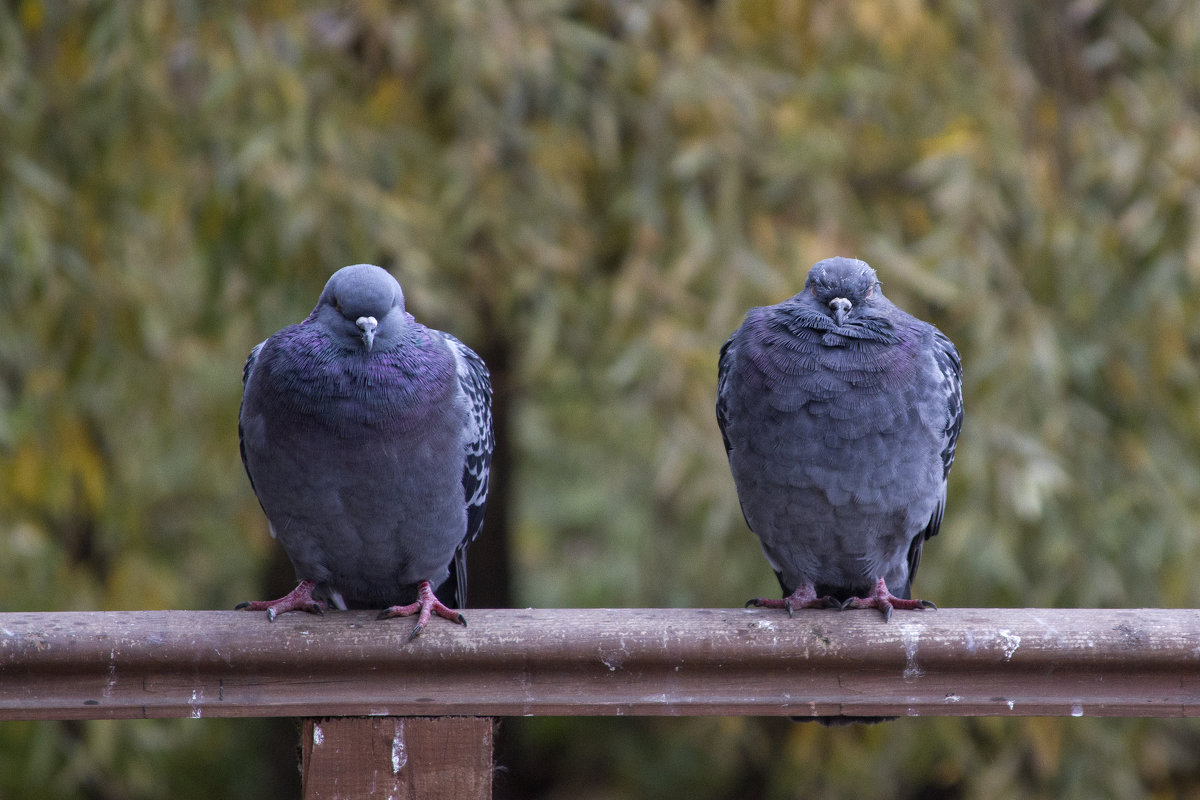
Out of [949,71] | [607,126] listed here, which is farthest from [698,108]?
[949,71]

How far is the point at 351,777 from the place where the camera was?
6.23 ft

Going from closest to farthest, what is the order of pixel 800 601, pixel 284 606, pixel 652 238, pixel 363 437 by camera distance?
pixel 284 606, pixel 363 437, pixel 800 601, pixel 652 238

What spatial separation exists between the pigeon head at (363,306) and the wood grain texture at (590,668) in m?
0.71

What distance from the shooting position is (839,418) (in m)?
2.70

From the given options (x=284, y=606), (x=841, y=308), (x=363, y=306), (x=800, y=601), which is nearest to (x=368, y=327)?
(x=363, y=306)

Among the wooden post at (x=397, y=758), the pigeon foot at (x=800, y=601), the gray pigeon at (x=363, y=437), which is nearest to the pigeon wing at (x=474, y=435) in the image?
the gray pigeon at (x=363, y=437)

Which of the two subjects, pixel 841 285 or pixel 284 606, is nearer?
pixel 284 606

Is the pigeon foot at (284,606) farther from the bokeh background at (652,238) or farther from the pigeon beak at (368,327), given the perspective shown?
the bokeh background at (652,238)

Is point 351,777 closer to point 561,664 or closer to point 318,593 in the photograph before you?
point 561,664

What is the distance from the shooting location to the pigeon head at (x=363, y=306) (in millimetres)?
2488

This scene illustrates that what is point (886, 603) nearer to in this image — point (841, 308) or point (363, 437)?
point (841, 308)

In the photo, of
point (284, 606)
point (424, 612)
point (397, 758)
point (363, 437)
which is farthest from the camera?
point (363, 437)

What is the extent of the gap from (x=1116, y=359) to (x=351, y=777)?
3355 millimetres

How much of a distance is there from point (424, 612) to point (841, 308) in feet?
3.73
